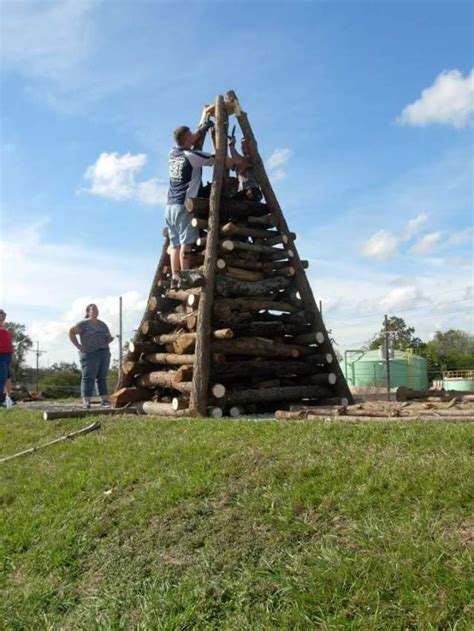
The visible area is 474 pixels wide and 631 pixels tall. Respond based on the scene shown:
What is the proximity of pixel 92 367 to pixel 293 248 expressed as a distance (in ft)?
12.9

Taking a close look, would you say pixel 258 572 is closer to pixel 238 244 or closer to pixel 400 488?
pixel 400 488

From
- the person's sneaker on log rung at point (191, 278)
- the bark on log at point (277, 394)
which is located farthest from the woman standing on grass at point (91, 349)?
the bark on log at point (277, 394)

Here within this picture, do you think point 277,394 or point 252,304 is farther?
point 252,304

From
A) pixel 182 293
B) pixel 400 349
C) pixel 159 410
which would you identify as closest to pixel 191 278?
pixel 182 293

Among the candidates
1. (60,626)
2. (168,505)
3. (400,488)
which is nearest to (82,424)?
(168,505)

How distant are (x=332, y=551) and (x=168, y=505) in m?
1.53

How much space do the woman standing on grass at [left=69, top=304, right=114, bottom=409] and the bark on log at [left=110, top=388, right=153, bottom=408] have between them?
2.76ft

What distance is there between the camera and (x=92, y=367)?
11.6 meters

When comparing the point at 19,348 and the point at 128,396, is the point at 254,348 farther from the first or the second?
the point at 19,348

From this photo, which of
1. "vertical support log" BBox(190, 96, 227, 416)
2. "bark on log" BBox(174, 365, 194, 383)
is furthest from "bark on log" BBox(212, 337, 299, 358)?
"bark on log" BBox(174, 365, 194, 383)

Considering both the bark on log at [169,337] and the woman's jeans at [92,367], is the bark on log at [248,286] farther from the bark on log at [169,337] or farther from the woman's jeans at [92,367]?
the woman's jeans at [92,367]

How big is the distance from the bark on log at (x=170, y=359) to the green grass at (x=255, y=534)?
3182 millimetres

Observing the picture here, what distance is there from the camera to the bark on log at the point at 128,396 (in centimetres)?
1060

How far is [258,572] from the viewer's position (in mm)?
3803
